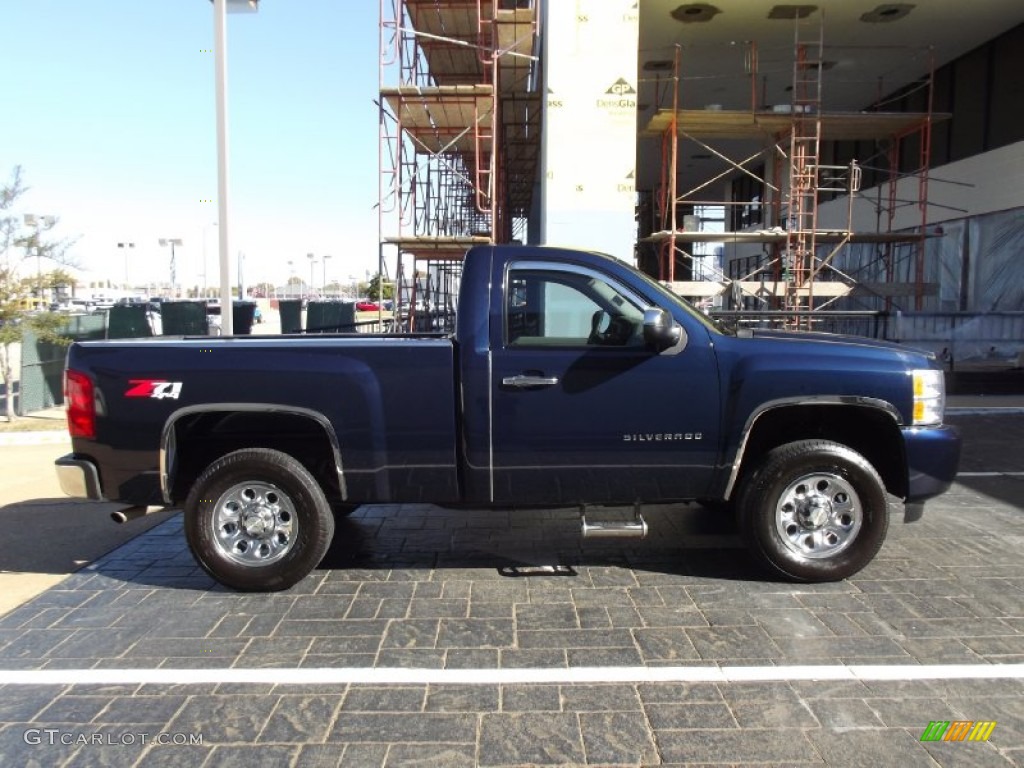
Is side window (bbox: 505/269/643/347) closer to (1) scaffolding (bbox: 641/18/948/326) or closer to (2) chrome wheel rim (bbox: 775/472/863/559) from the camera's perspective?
(2) chrome wheel rim (bbox: 775/472/863/559)

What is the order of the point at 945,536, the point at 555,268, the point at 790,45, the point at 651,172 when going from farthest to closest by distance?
1. the point at 651,172
2. the point at 790,45
3. the point at 945,536
4. the point at 555,268

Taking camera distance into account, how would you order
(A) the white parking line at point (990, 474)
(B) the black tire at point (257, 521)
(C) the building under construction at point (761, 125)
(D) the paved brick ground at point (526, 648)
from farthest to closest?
(C) the building under construction at point (761, 125) < (A) the white parking line at point (990, 474) < (B) the black tire at point (257, 521) < (D) the paved brick ground at point (526, 648)

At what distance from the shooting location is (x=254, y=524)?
4.84 metres

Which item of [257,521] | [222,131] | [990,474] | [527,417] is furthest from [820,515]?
[222,131]

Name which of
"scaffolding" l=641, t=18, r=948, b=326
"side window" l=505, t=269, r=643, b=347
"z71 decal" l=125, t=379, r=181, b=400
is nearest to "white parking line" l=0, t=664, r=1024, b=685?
"z71 decal" l=125, t=379, r=181, b=400

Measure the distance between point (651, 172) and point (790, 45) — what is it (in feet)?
47.3

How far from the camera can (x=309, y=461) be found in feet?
16.8

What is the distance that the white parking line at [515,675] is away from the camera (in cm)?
373

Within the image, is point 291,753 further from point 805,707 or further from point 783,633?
point 783,633

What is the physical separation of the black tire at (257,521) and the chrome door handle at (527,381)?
1341 millimetres

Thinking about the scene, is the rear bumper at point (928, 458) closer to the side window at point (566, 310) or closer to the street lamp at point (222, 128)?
the side window at point (566, 310)

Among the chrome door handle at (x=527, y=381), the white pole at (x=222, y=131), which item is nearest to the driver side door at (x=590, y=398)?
the chrome door handle at (x=527, y=381)

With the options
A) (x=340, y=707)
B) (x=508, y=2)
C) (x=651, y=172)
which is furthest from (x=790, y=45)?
(x=340, y=707)

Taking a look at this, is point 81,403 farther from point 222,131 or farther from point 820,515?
point 222,131
